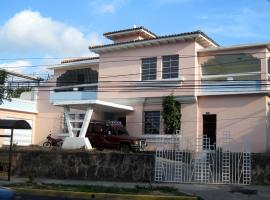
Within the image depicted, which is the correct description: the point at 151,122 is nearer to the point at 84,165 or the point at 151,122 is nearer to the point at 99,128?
the point at 99,128

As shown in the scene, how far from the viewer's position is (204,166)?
1867 cm

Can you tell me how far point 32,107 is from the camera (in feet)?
119

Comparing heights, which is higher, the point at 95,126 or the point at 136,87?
the point at 136,87

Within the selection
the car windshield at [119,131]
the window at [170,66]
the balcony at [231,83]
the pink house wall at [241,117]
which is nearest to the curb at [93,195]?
the car windshield at [119,131]

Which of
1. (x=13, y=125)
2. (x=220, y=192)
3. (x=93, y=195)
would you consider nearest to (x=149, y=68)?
(x=13, y=125)

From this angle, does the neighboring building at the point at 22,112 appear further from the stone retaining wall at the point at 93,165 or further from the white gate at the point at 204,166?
the white gate at the point at 204,166

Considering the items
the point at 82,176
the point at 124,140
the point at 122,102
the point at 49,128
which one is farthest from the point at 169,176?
the point at 49,128

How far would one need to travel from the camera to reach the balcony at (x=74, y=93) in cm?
3294

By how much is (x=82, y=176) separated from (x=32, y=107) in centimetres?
1684

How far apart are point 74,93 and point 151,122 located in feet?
23.9

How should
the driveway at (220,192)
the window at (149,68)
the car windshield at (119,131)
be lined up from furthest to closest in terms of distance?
the window at (149,68) < the car windshield at (119,131) < the driveway at (220,192)

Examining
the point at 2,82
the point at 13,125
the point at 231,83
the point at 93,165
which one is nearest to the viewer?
the point at 13,125

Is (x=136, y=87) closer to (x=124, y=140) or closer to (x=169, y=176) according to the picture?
(x=124, y=140)

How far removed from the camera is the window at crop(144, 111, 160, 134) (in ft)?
96.6
